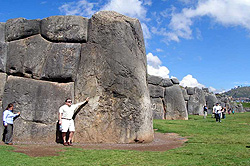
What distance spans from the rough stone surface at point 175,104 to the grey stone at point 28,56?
52.4 ft

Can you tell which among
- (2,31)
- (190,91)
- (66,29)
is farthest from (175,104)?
(2,31)

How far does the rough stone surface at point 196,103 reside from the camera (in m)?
31.9

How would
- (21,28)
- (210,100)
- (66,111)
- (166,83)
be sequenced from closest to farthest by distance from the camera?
(66,111), (21,28), (166,83), (210,100)

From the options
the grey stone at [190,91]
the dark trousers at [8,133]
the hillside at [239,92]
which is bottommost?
the dark trousers at [8,133]

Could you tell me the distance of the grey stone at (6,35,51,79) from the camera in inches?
369

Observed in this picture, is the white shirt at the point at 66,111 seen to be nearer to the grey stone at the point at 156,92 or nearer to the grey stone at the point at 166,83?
the grey stone at the point at 156,92

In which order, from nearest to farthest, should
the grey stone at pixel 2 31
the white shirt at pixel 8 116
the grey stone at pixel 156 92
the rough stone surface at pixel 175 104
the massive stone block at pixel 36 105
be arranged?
the white shirt at pixel 8 116, the massive stone block at pixel 36 105, the grey stone at pixel 2 31, the rough stone surface at pixel 175 104, the grey stone at pixel 156 92

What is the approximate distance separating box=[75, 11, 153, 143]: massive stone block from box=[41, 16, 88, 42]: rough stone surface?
1.07 ft

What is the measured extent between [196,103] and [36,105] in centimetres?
2613

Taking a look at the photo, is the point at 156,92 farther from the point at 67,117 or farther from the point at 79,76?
the point at 67,117

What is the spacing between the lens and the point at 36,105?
9.07m

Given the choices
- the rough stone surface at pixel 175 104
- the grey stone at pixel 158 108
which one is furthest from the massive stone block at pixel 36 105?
the rough stone surface at pixel 175 104

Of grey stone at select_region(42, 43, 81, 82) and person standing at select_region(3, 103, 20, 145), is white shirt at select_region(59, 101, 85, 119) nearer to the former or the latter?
grey stone at select_region(42, 43, 81, 82)

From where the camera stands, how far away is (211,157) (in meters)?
6.24
